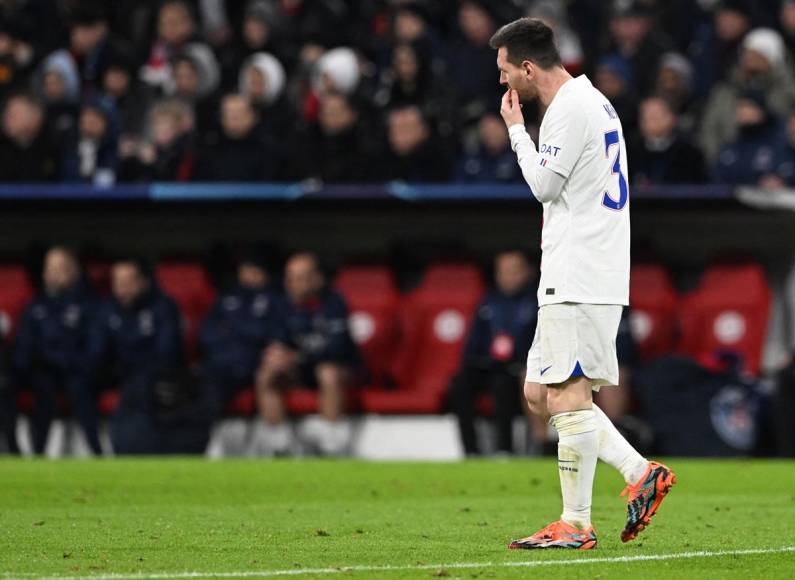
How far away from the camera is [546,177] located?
6.48 meters

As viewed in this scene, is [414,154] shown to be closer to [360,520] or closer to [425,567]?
[360,520]

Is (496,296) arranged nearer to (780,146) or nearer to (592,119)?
(780,146)

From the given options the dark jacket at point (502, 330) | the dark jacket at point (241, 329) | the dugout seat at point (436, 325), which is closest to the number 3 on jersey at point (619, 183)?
the dark jacket at point (502, 330)

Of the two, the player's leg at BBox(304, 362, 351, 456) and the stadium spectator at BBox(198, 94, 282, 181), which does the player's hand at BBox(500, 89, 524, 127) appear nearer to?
the player's leg at BBox(304, 362, 351, 456)

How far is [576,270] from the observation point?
6.51m

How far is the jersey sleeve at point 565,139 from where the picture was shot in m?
6.48

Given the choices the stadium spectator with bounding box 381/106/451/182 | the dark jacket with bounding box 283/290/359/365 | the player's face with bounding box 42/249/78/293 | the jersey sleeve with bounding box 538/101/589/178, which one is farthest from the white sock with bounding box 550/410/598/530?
the player's face with bounding box 42/249/78/293

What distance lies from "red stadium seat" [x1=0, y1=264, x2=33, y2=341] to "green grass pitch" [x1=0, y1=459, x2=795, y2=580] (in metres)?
2.79

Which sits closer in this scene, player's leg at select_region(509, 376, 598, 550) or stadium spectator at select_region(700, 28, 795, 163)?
player's leg at select_region(509, 376, 598, 550)

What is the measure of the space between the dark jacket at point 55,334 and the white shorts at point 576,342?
8.37m

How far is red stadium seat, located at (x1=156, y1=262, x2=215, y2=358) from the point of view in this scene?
15031mm

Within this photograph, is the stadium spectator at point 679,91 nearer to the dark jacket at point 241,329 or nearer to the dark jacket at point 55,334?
the dark jacket at point 241,329

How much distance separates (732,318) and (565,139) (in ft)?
27.0

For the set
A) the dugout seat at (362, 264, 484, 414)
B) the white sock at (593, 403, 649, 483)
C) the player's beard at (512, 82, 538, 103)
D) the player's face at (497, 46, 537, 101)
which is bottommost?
the dugout seat at (362, 264, 484, 414)
